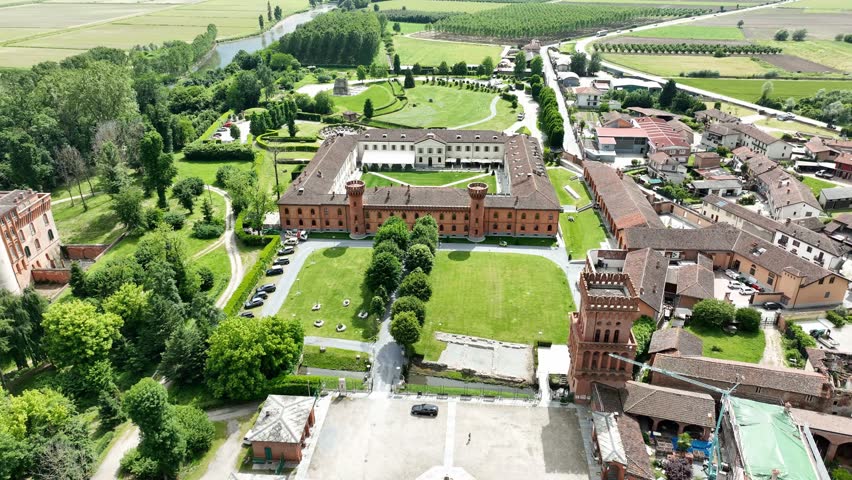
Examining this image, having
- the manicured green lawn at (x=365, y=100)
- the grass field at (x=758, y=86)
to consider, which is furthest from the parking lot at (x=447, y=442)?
the grass field at (x=758, y=86)

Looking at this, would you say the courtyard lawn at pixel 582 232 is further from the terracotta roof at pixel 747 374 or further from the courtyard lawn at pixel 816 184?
the courtyard lawn at pixel 816 184

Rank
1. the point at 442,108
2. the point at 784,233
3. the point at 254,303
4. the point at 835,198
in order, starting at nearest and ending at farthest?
the point at 254,303, the point at 784,233, the point at 835,198, the point at 442,108

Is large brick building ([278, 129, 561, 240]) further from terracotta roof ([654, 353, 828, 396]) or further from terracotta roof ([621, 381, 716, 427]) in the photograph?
terracotta roof ([621, 381, 716, 427])

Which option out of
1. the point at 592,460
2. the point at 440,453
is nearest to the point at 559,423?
the point at 592,460

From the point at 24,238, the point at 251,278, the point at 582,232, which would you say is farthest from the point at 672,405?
the point at 24,238

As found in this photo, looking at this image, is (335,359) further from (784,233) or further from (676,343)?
(784,233)

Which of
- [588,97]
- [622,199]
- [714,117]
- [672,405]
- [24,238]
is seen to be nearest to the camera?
[672,405]
